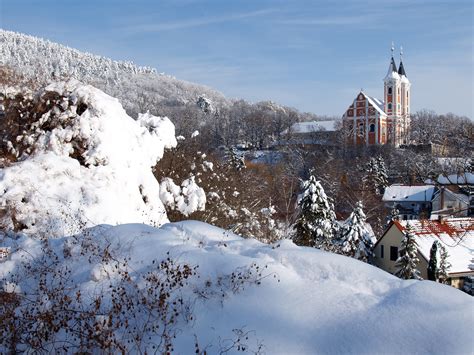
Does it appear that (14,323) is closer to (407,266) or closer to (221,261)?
(221,261)

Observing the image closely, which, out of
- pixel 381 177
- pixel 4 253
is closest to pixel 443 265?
pixel 4 253

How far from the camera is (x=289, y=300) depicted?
4184 mm

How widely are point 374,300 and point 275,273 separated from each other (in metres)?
0.96

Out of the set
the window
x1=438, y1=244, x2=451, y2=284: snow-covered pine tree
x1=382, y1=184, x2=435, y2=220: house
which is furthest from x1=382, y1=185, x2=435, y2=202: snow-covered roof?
x1=438, y1=244, x2=451, y2=284: snow-covered pine tree

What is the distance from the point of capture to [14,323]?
13.5 ft

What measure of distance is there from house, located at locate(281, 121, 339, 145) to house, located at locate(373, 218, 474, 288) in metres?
46.3

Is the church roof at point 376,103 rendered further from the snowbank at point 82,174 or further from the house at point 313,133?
the snowbank at point 82,174

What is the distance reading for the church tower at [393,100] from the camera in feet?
230

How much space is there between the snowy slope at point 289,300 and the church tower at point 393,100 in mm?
68111

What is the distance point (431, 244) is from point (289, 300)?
20.6m

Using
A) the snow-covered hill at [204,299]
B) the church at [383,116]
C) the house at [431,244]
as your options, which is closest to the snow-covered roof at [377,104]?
the church at [383,116]

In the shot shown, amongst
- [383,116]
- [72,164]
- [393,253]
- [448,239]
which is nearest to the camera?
[72,164]

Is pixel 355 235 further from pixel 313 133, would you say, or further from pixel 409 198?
pixel 313 133

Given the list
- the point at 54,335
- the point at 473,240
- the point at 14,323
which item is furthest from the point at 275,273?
the point at 473,240
